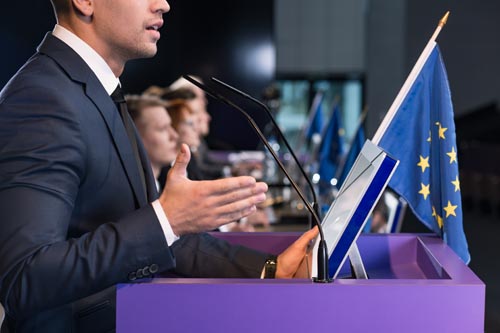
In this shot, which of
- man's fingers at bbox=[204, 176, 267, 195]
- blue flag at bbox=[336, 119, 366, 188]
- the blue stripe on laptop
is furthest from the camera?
blue flag at bbox=[336, 119, 366, 188]

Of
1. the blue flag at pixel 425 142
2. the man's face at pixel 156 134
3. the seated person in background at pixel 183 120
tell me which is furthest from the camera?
the seated person in background at pixel 183 120

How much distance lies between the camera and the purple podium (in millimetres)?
1522

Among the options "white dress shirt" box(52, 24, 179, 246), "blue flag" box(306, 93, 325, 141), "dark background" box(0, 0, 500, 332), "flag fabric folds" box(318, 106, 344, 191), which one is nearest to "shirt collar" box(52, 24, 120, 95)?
"white dress shirt" box(52, 24, 179, 246)

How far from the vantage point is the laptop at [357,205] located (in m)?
1.59

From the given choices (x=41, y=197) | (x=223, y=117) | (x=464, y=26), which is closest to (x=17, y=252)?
(x=41, y=197)

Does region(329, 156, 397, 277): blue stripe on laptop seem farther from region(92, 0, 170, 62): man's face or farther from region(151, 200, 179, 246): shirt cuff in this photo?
region(92, 0, 170, 62): man's face

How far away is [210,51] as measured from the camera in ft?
36.9

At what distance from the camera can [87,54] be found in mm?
1751

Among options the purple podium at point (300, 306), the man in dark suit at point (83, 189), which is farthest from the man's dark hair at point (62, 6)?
the purple podium at point (300, 306)

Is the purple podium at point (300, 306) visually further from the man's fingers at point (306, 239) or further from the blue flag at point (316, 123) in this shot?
the blue flag at point (316, 123)

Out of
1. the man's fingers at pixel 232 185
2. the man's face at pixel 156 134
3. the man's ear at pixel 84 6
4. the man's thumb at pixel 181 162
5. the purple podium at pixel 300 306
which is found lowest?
the purple podium at pixel 300 306

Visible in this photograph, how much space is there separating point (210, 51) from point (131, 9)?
9595 mm

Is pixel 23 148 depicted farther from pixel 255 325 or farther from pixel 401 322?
pixel 401 322

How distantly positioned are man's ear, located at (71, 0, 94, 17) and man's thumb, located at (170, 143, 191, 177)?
44 cm
